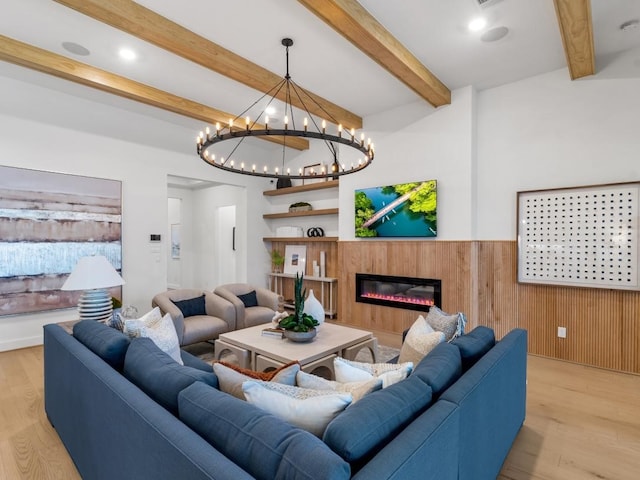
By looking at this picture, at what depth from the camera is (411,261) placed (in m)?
4.73

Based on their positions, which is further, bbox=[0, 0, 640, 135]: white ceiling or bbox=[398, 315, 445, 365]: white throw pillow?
bbox=[0, 0, 640, 135]: white ceiling

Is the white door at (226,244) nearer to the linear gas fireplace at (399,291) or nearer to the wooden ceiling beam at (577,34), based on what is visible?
the linear gas fireplace at (399,291)

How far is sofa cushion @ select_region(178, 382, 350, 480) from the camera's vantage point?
2.93 feet

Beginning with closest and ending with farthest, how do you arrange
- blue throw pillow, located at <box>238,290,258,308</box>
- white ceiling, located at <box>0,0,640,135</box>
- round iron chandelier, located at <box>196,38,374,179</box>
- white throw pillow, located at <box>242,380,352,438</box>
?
white throw pillow, located at <box>242,380,352,438</box>, round iron chandelier, located at <box>196,38,374,179</box>, white ceiling, located at <box>0,0,640,135</box>, blue throw pillow, located at <box>238,290,258,308</box>

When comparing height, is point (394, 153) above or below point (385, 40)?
below

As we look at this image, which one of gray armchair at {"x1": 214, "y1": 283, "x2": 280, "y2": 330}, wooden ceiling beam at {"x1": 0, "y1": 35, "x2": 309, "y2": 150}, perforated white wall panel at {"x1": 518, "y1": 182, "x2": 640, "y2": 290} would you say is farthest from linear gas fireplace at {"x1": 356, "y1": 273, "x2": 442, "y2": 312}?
wooden ceiling beam at {"x1": 0, "y1": 35, "x2": 309, "y2": 150}

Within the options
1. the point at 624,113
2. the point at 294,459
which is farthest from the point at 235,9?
the point at 624,113

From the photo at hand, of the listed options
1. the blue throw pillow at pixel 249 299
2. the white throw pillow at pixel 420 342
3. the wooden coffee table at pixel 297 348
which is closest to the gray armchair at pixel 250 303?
the blue throw pillow at pixel 249 299

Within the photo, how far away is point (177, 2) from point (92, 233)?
10.8 ft

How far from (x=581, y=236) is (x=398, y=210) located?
6.79 feet

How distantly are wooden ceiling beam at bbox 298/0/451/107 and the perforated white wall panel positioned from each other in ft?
5.56

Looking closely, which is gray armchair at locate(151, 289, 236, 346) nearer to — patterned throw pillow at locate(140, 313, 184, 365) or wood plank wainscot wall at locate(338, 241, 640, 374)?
patterned throw pillow at locate(140, 313, 184, 365)

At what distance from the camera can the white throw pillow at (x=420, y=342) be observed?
2.09 metres

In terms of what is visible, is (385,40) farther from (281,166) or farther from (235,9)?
(281,166)
